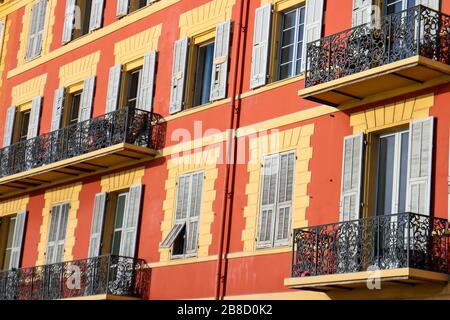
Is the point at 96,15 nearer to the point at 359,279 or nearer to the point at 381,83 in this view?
the point at 381,83

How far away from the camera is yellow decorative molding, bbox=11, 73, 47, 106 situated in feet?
104

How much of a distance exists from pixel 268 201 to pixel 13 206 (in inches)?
443

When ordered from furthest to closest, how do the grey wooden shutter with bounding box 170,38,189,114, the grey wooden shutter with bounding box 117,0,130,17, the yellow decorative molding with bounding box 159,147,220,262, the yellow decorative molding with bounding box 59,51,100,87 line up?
the yellow decorative molding with bounding box 59,51,100,87 → the grey wooden shutter with bounding box 117,0,130,17 → the grey wooden shutter with bounding box 170,38,189,114 → the yellow decorative molding with bounding box 159,147,220,262

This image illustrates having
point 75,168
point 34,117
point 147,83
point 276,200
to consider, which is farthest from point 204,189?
point 34,117

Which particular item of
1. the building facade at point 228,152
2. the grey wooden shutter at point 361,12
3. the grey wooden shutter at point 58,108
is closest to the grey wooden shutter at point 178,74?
the building facade at point 228,152

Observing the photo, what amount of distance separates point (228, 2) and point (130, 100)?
4.31 meters

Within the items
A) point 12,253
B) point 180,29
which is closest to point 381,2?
point 180,29

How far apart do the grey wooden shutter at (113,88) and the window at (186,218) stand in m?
3.77

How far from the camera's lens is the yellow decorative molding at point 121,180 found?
26469 mm

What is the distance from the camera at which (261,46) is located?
2386cm

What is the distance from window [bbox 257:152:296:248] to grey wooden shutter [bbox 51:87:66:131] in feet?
29.8

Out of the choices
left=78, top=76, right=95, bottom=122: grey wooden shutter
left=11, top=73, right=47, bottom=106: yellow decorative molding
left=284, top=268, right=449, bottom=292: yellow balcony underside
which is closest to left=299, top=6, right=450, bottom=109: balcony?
left=284, top=268, right=449, bottom=292: yellow balcony underside

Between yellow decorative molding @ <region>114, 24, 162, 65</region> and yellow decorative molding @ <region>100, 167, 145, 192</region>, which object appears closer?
yellow decorative molding @ <region>100, 167, 145, 192</region>

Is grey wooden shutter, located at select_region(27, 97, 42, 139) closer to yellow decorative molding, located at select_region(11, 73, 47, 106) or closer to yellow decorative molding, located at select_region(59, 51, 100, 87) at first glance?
yellow decorative molding, located at select_region(11, 73, 47, 106)
